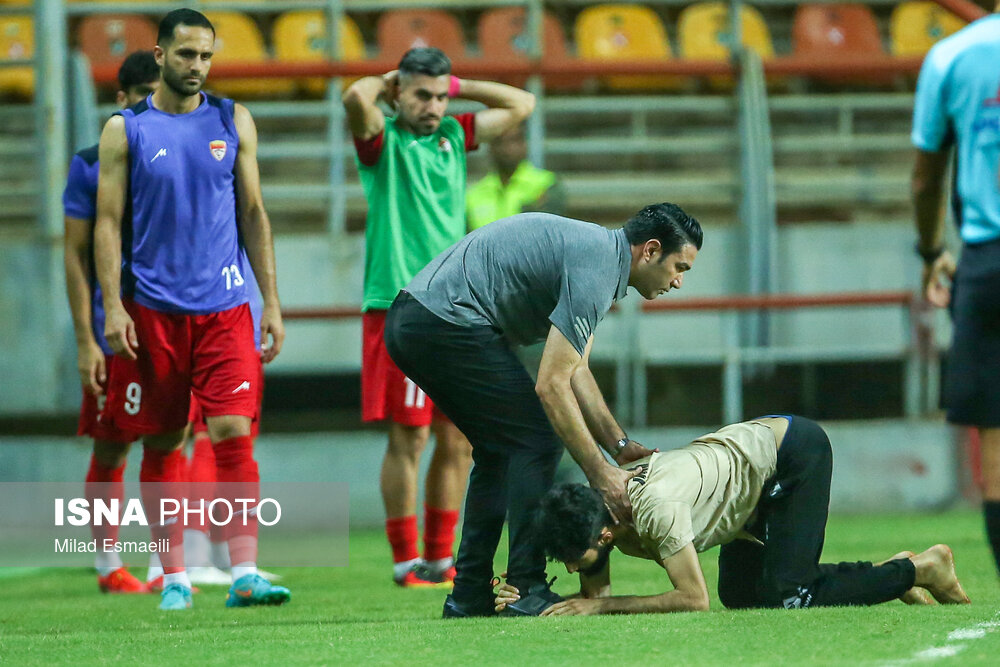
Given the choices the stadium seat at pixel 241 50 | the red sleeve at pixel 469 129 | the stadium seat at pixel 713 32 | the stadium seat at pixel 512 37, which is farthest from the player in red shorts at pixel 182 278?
the stadium seat at pixel 713 32

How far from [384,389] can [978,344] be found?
2827 millimetres

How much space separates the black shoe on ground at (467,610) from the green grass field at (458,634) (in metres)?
0.08

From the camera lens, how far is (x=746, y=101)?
34.1ft

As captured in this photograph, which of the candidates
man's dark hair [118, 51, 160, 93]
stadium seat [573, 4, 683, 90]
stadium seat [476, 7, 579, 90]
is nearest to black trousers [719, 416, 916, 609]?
man's dark hair [118, 51, 160, 93]

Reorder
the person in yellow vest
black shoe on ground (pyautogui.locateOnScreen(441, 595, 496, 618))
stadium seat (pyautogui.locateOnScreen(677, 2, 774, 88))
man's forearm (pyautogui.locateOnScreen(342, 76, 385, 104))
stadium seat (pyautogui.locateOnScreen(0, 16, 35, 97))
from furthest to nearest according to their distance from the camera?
stadium seat (pyautogui.locateOnScreen(677, 2, 774, 88)) < stadium seat (pyautogui.locateOnScreen(0, 16, 35, 97)) < the person in yellow vest < man's forearm (pyautogui.locateOnScreen(342, 76, 385, 104)) < black shoe on ground (pyautogui.locateOnScreen(441, 595, 496, 618))

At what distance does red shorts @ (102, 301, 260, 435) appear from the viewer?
5.11 m

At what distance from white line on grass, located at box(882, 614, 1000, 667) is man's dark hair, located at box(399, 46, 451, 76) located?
10.0ft

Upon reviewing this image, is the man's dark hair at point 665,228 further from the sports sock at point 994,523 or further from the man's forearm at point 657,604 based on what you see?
the sports sock at point 994,523

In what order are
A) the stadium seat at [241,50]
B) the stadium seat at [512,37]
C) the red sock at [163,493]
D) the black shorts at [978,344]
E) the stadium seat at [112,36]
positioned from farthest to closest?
the stadium seat at [512,37] < the stadium seat at [241,50] < the stadium seat at [112,36] < the red sock at [163,493] < the black shorts at [978,344]

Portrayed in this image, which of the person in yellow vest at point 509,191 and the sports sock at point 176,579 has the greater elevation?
the person in yellow vest at point 509,191

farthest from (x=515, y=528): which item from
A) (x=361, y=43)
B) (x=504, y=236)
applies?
(x=361, y=43)

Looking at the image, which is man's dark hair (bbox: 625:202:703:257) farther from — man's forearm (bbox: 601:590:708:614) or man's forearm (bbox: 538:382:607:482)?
man's forearm (bbox: 601:590:708:614)

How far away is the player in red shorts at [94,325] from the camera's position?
5.42 m

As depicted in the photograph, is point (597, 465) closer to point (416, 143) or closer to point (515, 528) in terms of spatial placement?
point (515, 528)
